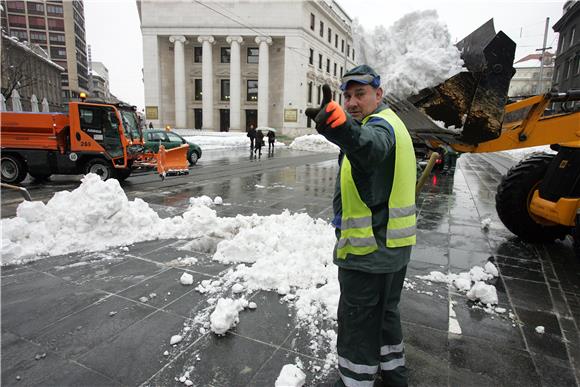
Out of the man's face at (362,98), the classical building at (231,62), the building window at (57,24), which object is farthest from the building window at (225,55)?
the building window at (57,24)

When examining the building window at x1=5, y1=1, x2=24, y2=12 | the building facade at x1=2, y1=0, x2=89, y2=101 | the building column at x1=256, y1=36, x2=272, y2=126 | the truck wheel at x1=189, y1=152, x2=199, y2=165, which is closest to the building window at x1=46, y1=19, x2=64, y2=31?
the building facade at x1=2, y1=0, x2=89, y2=101

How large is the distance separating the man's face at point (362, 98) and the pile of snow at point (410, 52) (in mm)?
1902

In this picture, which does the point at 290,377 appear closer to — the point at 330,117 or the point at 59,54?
the point at 330,117

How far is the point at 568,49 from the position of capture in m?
40.0

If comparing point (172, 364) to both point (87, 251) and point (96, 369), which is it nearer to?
point (96, 369)

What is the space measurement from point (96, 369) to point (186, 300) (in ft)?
3.44

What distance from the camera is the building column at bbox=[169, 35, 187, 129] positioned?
141ft

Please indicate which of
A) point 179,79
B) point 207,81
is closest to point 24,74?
point 179,79

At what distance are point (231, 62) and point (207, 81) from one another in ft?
12.8

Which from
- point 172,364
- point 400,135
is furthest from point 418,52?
point 172,364

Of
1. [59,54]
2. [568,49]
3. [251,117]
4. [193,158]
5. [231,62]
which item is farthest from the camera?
[59,54]

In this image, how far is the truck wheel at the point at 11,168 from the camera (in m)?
10.4

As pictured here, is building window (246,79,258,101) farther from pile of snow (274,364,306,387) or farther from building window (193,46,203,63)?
pile of snow (274,364,306,387)

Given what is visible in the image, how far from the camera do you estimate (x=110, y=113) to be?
1050 cm
